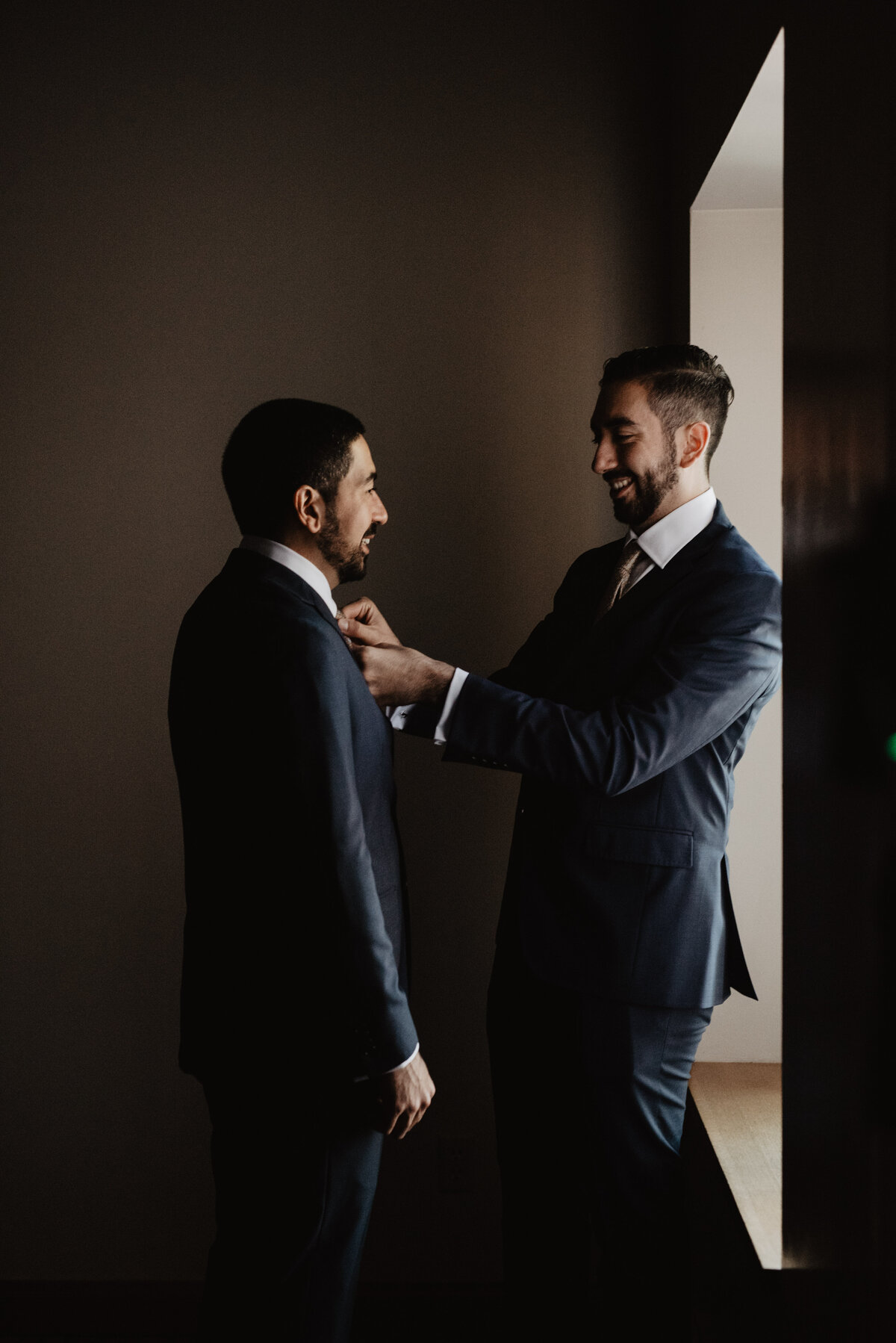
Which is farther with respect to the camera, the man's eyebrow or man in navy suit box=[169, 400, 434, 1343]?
the man's eyebrow

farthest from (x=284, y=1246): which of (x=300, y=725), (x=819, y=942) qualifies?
(x=819, y=942)

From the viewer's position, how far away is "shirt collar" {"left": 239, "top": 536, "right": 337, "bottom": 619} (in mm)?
1392

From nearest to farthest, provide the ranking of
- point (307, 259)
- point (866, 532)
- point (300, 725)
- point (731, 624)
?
point (866, 532) → point (300, 725) → point (731, 624) → point (307, 259)

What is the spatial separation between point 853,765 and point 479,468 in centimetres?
142

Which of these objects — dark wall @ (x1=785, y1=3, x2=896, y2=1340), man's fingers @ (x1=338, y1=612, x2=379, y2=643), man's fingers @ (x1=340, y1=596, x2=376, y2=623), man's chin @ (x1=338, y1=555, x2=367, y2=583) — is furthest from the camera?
man's fingers @ (x1=340, y1=596, x2=376, y2=623)

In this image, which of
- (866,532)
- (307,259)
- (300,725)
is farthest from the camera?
(307,259)

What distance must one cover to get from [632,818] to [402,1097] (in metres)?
0.52

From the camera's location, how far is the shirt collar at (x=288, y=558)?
1.39 meters

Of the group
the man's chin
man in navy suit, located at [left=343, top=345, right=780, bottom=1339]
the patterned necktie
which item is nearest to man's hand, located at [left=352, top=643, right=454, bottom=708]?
man in navy suit, located at [left=343, top=345, right=780, bottom=1339]

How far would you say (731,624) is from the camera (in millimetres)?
1475

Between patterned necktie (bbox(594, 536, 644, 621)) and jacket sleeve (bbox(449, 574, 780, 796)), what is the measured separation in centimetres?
18

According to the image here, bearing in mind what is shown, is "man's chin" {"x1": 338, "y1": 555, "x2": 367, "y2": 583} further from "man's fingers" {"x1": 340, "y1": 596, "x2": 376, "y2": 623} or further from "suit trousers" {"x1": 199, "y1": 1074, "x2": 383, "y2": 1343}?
"suit trousers" {"x1": 199, "y1": 1074, "x2": 383, "y2": 1343}

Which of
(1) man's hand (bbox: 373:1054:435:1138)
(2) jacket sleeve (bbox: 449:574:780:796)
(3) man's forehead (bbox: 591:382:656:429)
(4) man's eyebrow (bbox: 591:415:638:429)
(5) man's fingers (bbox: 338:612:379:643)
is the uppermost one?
(3) man's forehead (bbox: 591:382:656:429)

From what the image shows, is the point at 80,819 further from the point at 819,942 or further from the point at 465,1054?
the point at 819,942
